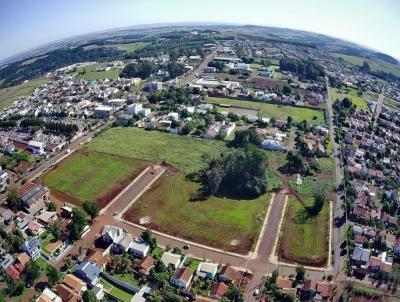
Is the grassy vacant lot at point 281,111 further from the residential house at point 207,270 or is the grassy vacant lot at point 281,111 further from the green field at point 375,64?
the green field at point 375,64

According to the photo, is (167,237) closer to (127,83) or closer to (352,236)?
(352,236)

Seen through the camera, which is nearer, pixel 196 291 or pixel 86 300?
pixel 86 300

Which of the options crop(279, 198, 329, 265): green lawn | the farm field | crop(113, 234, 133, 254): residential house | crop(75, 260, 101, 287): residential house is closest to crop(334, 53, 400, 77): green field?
the farm field

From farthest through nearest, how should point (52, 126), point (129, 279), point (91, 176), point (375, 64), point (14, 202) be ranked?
1. point (375, 64)
2. point (52, 126)
3. point (91, 176)
4. point (14, 202)
5. point (129, 279)

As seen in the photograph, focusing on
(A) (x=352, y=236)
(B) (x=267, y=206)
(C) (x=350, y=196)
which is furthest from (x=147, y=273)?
(C) (x=350, y=196)

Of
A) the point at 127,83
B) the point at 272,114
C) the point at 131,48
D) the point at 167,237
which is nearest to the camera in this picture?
the point at 167,237

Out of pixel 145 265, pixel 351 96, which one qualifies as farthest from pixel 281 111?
pixel 145 265

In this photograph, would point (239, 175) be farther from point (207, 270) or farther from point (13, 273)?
point (13, 273)

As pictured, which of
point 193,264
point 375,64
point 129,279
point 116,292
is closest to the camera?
point 116,292
